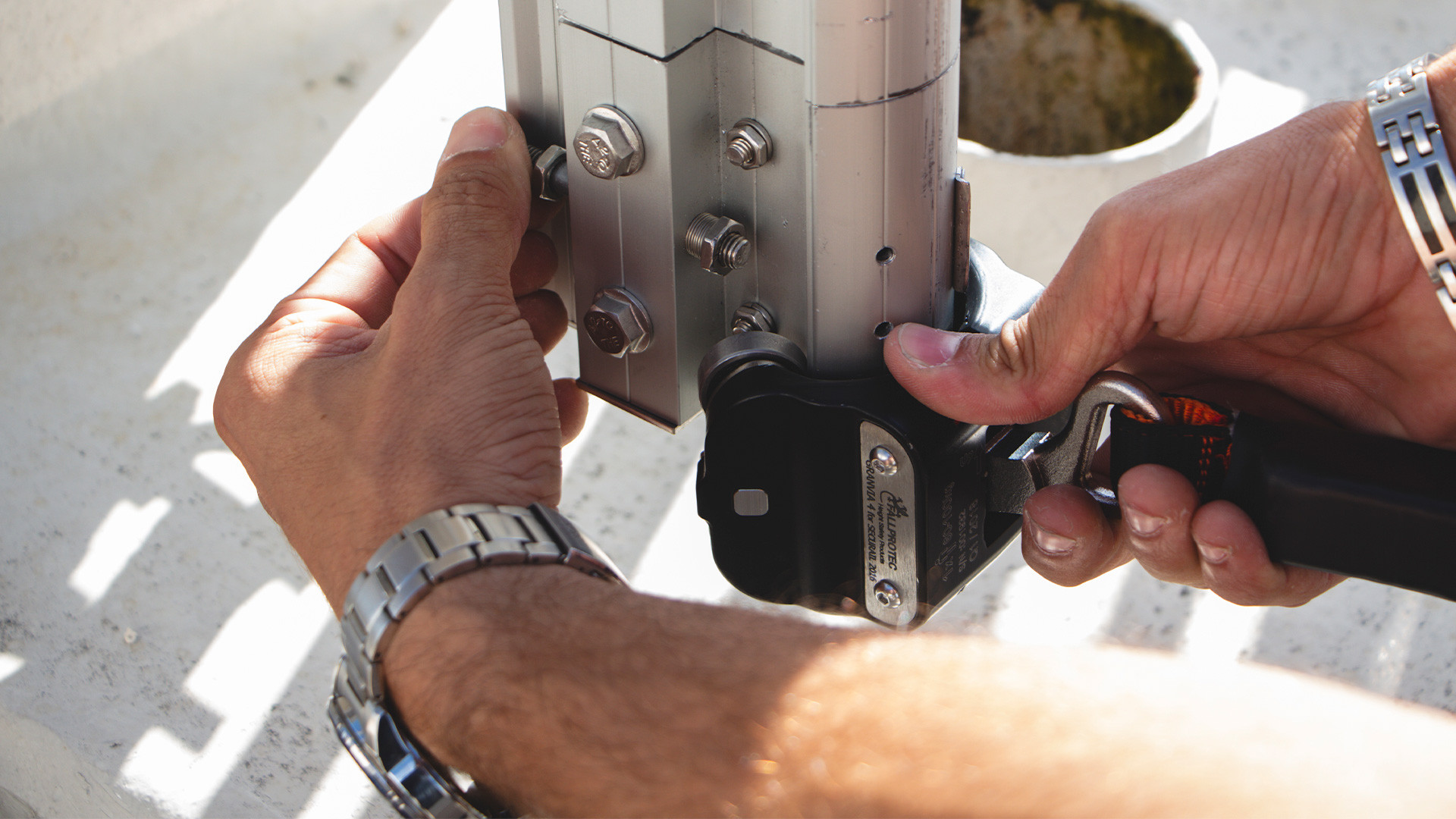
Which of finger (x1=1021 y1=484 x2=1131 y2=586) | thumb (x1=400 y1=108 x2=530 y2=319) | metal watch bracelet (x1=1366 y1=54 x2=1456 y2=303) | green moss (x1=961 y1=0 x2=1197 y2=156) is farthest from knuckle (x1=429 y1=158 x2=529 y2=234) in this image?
green moss (x1=961 y1=0 x2=1197 y2=156)

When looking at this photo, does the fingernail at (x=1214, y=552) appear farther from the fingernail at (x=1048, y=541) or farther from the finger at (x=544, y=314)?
the finger at (x=544, y=314)

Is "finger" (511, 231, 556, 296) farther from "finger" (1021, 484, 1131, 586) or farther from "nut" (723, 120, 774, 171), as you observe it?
"finger" (1021, 484, 1131, 586)

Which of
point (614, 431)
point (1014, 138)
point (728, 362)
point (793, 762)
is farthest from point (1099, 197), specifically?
point (793, 762)

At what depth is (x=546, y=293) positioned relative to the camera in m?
0.79

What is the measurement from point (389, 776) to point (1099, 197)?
84 cm

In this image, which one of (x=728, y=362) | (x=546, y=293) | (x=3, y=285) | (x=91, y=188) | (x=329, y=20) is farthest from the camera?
(x=329, y=20)

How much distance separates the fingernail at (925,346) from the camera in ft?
2.09

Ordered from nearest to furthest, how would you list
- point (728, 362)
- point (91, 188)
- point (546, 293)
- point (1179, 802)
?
1. point (1179, 802)
2. point (728, 362)
3. point (546, 293)
4. point (91, 188)

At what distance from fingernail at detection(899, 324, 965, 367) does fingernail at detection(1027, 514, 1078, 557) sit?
0.12 meters

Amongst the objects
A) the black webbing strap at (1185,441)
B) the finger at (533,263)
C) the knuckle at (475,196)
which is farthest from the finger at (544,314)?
the black webbing strap at (1185,441)

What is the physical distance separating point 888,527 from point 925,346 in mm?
99

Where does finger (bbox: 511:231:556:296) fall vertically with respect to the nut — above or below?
below

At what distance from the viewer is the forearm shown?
390 mm

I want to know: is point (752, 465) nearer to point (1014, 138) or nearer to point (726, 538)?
point (726, 538)
